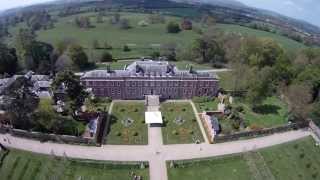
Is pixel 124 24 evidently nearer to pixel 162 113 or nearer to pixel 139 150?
pixel 162 113

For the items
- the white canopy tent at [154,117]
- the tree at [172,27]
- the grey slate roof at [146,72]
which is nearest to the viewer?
the white canopy tent at [154,117]

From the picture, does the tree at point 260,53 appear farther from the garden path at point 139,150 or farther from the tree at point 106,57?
the tree at point 106,57

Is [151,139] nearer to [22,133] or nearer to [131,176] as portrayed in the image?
[131,176]

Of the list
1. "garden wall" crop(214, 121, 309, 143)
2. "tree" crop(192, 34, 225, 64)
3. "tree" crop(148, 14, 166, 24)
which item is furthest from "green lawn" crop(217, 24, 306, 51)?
"garden wall" crop(214, 121, 309, 143)

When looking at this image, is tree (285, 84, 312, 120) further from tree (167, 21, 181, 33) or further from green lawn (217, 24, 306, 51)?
tree (167, 21, 181, 33)

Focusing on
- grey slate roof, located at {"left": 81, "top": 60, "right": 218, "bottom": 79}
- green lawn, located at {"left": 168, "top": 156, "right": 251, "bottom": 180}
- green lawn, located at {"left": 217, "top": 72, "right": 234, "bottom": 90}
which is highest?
grey slate roof, located at {"left": 81, "top": 60, "right": 218, "bottom": 79}

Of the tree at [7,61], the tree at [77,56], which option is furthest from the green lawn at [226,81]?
the tree at [7,61]
